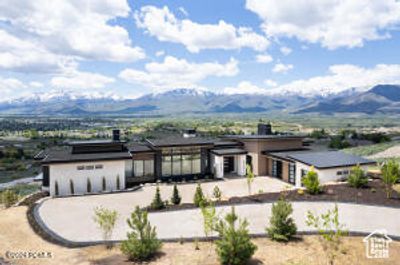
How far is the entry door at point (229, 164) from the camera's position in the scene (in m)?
34.6

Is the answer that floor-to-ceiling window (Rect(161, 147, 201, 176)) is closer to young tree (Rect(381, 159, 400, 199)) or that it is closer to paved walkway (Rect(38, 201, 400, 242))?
paved walkway (Rect(38, 201, 400, 242))

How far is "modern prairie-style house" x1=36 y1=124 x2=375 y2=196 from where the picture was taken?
2628cm

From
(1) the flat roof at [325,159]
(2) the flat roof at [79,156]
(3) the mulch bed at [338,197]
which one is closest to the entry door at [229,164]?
(1) the flat roof at [325,159]

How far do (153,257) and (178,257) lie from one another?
1.16 m

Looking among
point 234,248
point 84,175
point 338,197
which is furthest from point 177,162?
point 234,248

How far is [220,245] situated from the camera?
499 inches

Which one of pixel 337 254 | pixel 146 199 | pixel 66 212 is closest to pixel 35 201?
pixel 66 212

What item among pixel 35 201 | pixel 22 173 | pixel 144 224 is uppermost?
pixel 144 224

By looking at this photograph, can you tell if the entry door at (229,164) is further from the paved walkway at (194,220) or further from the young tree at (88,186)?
the young tree at (88,186)

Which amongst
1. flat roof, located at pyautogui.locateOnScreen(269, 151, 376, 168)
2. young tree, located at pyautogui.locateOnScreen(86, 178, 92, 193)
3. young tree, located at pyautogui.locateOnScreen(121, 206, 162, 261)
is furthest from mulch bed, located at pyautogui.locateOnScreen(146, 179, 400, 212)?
young tree, located at pyautogui.locateOnScreen(86, 178, 92, 193)

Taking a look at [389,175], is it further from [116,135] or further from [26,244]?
[116,135]

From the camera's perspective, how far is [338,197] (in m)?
22.5

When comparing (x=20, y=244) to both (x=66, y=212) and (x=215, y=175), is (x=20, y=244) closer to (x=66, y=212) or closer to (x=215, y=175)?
(x=66, y=212)

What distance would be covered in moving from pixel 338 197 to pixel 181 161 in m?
15.7
